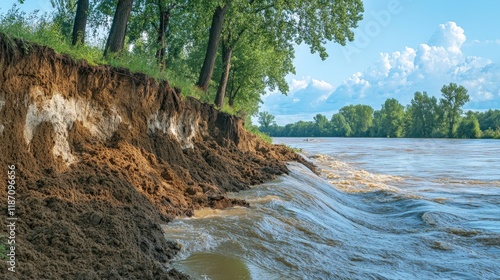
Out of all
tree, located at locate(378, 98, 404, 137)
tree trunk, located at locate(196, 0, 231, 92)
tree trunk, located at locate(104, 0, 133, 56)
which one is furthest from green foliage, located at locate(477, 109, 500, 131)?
tree trunk, located at locate(104, 0, 133, 56)

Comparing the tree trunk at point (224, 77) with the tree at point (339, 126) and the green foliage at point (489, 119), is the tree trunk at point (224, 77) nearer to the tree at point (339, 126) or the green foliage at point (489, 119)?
the green foliage at point (489, 119)

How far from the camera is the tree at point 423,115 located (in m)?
121

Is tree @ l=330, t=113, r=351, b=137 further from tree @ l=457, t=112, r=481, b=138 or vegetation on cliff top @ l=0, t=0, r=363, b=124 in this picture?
vegetation on cliff top @ l=0, t=0, r=363, b=124

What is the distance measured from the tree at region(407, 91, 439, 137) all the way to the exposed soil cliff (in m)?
118

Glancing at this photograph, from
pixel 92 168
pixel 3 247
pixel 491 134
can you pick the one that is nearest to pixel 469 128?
pixel 491 134

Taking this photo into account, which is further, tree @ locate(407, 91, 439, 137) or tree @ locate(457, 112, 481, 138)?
tree @ locate(407, 91, 439, 137)

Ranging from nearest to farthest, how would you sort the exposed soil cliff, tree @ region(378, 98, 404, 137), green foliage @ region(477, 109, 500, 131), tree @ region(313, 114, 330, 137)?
1. the exposed soil cliff
2. green foliage @ region(477, 109, 500, 131)
3. tree @ region(378, 98, 404, 137)
4. tree @ region(313, 114, 330, 137)

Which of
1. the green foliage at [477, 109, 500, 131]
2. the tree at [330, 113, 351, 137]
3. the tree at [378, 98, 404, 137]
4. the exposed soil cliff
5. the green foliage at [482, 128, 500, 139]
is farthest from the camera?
the tree at [330, 113, 351, 137]

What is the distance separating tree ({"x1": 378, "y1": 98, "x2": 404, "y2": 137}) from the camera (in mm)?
133500

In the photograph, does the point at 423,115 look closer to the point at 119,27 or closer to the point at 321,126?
the point at 321,126

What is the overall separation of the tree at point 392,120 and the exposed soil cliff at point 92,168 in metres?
128

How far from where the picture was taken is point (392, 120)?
447ft

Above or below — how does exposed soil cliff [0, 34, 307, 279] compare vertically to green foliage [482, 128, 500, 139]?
below

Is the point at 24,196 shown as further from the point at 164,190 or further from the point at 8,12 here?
the point at 8,12
